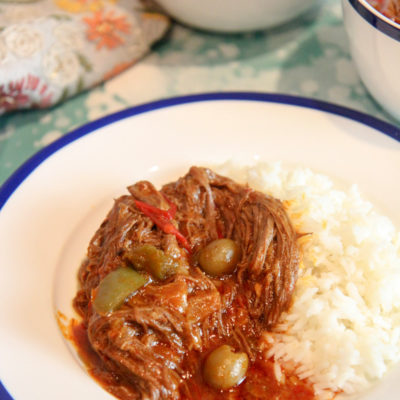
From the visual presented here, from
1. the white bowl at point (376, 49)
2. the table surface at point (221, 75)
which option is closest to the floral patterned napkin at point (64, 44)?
the table surface at point (221, 75)

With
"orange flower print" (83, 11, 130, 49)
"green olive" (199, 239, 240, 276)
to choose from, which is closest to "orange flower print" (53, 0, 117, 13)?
"orange flower print" (83, 11, 130, 49)

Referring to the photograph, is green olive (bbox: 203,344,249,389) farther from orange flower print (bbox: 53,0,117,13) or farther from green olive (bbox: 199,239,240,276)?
orange flower print (bbox: 53,0,117,13)

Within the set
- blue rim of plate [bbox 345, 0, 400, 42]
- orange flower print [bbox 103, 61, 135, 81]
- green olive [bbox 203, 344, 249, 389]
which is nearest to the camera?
green olive [bbox 203, 344, 249, 389]

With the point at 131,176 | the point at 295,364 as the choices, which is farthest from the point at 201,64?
the point at 295,364

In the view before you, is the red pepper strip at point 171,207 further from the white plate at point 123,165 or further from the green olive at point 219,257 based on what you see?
the white plate at point 123,165

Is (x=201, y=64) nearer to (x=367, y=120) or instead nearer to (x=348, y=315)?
(x=367, y=120)

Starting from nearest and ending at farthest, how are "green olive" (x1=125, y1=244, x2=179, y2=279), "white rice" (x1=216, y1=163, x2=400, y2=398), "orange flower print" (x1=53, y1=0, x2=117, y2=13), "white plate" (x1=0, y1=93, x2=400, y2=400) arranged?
1. "white rice" (x1=216, y1=163, x2=400, y2=398)
2. "green olive" (x1=125, y1=244, x2=179, y2=279)
3. "white plate" (x1=0, y1=93, x2=400, y2=400)
4. "orange flower print" (x1=53, y1=0, x2=117, y2=13)
